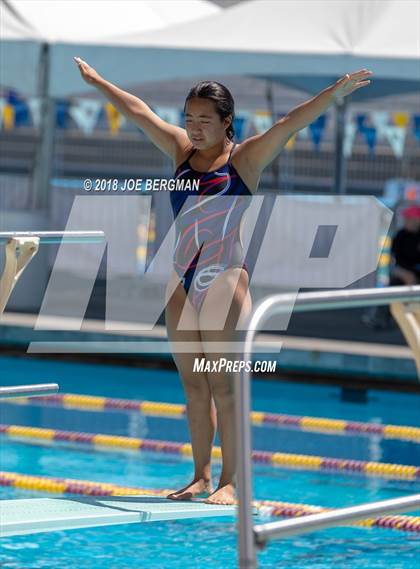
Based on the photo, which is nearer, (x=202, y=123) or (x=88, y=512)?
→ (x=88, y=512)

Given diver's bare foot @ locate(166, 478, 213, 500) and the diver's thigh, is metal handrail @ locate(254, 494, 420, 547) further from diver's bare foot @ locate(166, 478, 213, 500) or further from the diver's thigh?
diver's bare foot @ locate(166, 478, 213, 500)

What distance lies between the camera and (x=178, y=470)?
26.1 feet

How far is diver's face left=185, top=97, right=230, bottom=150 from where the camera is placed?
455cm

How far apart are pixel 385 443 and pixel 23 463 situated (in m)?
2.43

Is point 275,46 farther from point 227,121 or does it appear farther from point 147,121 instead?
point 227,121

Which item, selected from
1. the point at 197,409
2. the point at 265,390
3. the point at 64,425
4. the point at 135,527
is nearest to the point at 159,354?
the point at 265,390

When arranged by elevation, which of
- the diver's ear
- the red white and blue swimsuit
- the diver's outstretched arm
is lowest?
the red white and blue swimsuit

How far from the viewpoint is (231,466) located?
4.75m

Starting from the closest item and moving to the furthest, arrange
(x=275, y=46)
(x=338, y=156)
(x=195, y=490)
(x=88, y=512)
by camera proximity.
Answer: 1. (x=88, y=512)
2. (x=195, y=490)
3. (x=275, y=46)
4. (x=338, y=156)

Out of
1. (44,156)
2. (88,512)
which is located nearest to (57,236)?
(88,512)

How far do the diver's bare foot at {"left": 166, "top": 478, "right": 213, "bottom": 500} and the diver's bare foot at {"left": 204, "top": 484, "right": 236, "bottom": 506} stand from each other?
126 millimetres

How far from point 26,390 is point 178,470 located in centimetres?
350

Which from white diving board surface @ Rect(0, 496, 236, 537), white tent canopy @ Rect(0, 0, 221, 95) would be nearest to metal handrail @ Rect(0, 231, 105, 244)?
white diving board surface @ Rect(0, 496, 236, 537)

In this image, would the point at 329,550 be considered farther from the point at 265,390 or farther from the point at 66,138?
the point at 66,138
